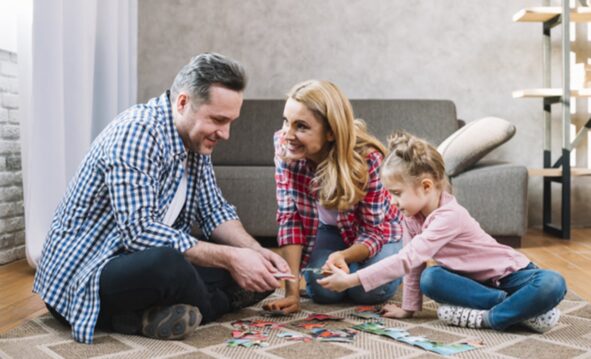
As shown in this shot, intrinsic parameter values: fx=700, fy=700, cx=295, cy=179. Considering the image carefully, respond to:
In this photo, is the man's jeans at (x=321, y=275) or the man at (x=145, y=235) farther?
the man's jeans at (x=321, y=275)

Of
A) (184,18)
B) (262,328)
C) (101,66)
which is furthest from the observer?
(184,18)

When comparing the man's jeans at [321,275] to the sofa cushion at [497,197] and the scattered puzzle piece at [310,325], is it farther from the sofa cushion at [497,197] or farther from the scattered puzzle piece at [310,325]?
the sofa cushion at [497,197]

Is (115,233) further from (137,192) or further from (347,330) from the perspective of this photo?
(347,330)

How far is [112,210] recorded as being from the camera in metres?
1.82

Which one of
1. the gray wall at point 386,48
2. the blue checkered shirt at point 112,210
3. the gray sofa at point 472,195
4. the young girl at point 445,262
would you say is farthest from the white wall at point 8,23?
the young girl at point 445,262

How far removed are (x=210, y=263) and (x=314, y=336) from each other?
335mm

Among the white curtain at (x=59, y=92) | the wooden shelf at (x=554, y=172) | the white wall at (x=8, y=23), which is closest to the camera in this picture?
the white curtain at (x=59, y=92)

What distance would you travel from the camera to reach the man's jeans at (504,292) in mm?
1817

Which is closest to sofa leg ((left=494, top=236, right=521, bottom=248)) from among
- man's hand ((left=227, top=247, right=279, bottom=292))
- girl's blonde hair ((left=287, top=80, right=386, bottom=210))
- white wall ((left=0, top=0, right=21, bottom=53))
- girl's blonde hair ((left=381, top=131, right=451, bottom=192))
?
girl's blonde hair ((left=287, top=80, right=386, bottom=210))

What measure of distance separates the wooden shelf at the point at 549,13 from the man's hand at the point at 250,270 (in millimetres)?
2780

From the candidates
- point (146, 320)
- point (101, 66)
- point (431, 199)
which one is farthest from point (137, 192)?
point (101, 66)

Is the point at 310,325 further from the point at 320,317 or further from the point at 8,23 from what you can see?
the point at 8,23

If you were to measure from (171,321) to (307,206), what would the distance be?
655mm

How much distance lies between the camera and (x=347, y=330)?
190cm
